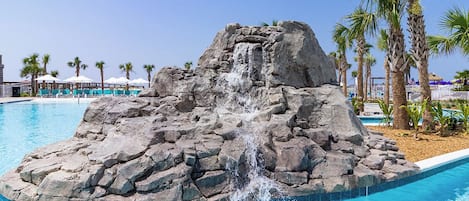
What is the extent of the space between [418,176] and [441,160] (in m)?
1.29

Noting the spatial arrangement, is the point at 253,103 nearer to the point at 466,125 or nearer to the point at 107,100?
the point at 107,100

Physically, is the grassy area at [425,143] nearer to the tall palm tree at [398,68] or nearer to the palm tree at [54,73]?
the tall palm tree at [398,68]

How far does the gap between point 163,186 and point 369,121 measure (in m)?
15.4

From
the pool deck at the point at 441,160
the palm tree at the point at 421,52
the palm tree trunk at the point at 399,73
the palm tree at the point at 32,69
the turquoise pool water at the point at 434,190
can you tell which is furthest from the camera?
the palm tree at the point at 32,69

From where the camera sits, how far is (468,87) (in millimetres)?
35812

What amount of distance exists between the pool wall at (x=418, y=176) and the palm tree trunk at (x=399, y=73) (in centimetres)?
323

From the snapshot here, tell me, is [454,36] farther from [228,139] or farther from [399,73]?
[228,139]

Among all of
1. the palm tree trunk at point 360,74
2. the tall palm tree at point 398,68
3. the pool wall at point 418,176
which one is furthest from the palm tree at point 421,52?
the palm tree trunk at point 360,74

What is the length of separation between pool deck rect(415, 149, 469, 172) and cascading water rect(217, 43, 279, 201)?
4.10 metres

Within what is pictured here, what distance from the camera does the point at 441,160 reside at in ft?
30.1

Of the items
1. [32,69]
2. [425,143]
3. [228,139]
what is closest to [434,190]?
[425,143]

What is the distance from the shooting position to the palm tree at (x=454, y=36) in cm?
1412

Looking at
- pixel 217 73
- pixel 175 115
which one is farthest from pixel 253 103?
pixel 175 115

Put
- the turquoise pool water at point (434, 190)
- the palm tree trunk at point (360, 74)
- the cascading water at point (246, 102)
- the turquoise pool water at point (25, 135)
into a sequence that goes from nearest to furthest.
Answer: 1. the cascading water at point (246, 102)
2. the turquoise pool water at point (434, 190)
3. the turquoise pool water at point (25, 135)
4. the palm tree trunk at point (360, 74)
